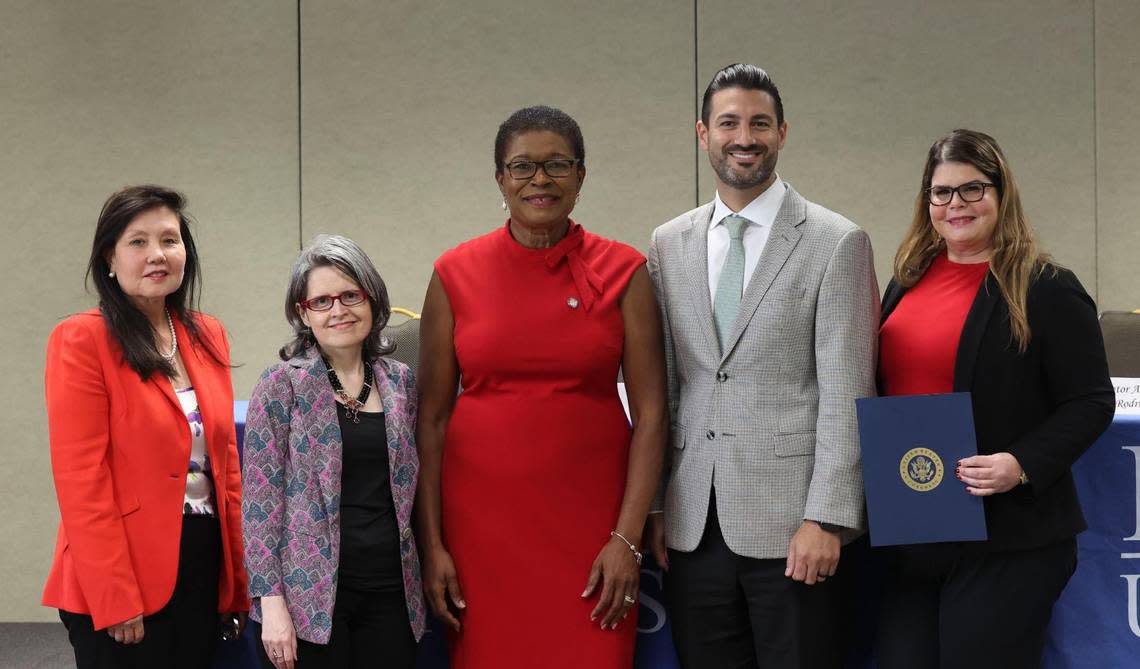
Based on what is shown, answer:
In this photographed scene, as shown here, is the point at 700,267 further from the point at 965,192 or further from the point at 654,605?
the point at 654,605

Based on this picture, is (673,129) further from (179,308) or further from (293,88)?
(179,308)

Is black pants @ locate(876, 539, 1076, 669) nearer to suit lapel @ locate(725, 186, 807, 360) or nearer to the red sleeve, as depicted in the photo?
suit lapel @ locate(725, 186, 807, 360)

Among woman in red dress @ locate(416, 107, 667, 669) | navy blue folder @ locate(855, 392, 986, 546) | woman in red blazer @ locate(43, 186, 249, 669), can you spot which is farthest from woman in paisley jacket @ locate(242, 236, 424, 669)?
navy blue folder @ locate(855, 392, 986, 546)

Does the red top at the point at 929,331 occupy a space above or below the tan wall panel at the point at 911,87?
below

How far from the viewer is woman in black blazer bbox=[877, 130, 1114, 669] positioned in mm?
2078

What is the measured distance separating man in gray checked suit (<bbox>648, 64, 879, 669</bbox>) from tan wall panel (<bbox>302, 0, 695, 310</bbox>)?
10.1 ft

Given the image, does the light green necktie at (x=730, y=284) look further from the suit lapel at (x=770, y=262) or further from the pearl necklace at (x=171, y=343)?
the pearl necklace at (x=171, y=343)

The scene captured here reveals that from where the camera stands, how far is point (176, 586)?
221 cm

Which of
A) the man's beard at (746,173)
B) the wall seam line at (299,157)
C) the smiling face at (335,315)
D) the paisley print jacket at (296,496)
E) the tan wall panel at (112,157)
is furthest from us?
the wall seam line at (299,157)

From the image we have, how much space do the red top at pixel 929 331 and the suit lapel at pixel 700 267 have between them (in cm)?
39

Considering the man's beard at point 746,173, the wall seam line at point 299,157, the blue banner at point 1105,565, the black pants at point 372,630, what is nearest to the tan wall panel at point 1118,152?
the blue banner at point 1105,565

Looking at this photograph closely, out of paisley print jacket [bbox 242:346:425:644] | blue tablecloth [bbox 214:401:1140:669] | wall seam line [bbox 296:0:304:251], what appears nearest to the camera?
paisley print jacket [bbox 242:346:425:644]

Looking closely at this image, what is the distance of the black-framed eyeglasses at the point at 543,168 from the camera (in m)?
2.19

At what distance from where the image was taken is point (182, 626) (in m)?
2.23
